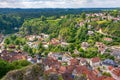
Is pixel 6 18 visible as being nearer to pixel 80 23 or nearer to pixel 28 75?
pixel 80 23

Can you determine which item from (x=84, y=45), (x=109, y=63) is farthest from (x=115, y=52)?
(x=109, y=63)

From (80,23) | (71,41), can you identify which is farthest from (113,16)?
(71,41)

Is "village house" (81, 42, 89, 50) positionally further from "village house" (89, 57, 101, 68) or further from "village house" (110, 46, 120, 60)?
"village house" (89, 57, 101, 68)

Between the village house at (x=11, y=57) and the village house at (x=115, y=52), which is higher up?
the village house at (x=11, y=57)

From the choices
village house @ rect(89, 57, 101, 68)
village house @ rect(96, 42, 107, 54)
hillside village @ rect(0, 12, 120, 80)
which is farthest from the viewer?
village house @ rect(96, 42, 107, 54)

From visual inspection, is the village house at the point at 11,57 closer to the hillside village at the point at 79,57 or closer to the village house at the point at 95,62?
the hillside village at the point at 79,57

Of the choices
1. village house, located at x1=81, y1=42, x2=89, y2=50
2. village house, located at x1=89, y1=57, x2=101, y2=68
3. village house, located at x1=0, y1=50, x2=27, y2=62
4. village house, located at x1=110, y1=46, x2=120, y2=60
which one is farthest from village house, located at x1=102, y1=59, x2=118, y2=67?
village house, located at x1=81, y1=42, x2=89, y2=50

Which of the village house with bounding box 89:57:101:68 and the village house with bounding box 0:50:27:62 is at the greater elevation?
the village house with bounding box 0:50:27:62

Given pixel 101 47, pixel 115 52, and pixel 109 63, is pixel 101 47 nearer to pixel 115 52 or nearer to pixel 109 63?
pixel 115 52

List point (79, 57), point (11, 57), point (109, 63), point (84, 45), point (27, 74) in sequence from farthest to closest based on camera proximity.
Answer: point (84, 45), point (79, 57), point (109, 63), point (11, 57), point (27, 74)

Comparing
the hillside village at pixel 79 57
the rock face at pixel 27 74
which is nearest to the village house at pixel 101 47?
the hillside village at pixel 79 57

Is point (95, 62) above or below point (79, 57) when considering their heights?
above
